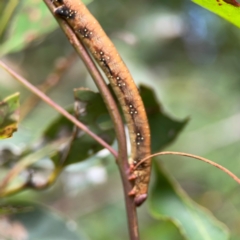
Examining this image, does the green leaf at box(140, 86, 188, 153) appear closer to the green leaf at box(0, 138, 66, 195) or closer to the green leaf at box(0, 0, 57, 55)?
the green leaf at box(0, 138, 66, 195)

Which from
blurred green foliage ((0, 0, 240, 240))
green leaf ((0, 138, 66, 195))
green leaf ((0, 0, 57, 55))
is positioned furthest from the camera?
blurred green foliage ((0, 0, 240, 240))

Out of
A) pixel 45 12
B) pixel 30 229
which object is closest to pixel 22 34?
pixel 45 12

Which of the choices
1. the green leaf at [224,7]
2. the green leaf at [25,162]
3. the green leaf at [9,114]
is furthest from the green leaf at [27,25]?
the green leaf at [224,7]

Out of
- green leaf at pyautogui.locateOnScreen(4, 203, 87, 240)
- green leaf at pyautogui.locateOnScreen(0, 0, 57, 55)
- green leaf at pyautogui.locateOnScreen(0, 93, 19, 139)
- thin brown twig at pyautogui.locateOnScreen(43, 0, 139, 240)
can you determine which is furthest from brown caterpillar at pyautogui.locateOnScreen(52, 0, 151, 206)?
green leaf at pyautogui.locateOnScreen(0, 0, 57, 55)

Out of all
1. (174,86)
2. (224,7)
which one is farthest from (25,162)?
(174,86)

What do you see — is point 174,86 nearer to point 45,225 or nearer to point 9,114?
point 45,225

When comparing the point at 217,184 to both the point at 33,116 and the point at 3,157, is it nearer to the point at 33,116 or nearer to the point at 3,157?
the point at 33,116

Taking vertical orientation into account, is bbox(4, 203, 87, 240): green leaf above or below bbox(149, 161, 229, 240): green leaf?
above
